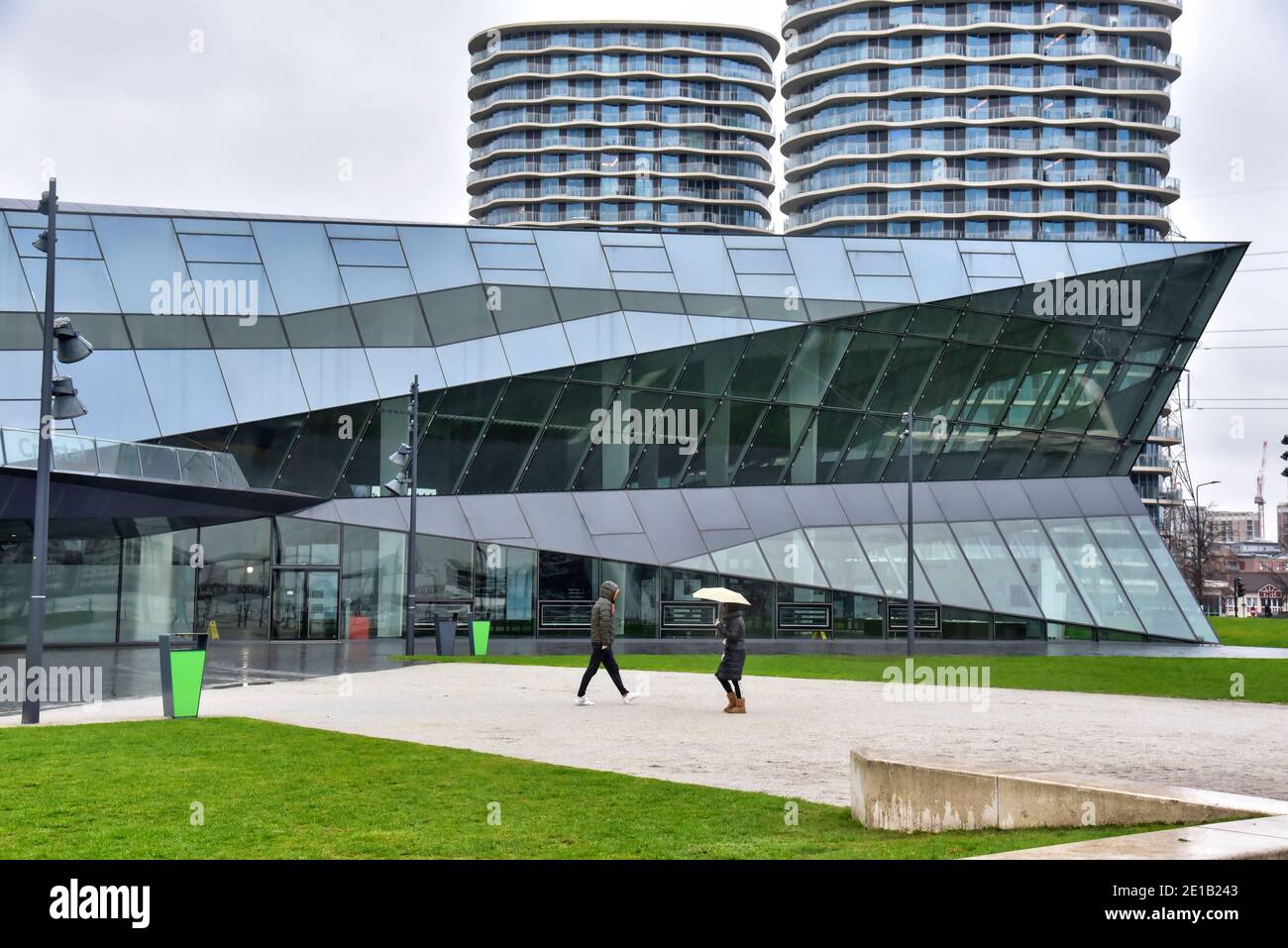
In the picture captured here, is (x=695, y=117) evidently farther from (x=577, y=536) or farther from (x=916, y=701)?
(x=916, y=701)

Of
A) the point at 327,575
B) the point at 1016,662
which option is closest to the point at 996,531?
the point at 1016,662

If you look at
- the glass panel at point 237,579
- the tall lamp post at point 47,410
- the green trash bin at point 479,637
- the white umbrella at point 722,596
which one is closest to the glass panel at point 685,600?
the green trash bin at point 479,637

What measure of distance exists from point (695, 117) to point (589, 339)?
7522 centimetres

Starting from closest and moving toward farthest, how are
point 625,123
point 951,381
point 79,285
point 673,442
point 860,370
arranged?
point 79,285 → point 673,442 → point 860,370 → point 951,381 → point 625,123

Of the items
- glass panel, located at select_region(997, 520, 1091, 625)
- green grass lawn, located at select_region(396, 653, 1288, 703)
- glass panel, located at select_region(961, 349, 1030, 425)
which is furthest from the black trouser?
glass panel, located at select_region(961, 349, 1030, 425)

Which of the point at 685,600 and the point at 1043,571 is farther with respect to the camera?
the point at 1043,571

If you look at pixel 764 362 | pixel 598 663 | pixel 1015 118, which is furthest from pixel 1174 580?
pixel 1015 118

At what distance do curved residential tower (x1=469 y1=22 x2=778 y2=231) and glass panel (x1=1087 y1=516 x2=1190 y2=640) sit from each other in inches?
2666

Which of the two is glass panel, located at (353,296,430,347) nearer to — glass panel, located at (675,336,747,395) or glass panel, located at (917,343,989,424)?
glass panel, located at (675,336,747,395)

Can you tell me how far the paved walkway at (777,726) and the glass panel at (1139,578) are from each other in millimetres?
23027

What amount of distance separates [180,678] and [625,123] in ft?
323

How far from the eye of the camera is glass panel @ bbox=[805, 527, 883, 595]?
42.1m

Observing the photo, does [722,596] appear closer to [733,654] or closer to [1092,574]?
[733,654]

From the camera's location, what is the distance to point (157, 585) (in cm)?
3672
